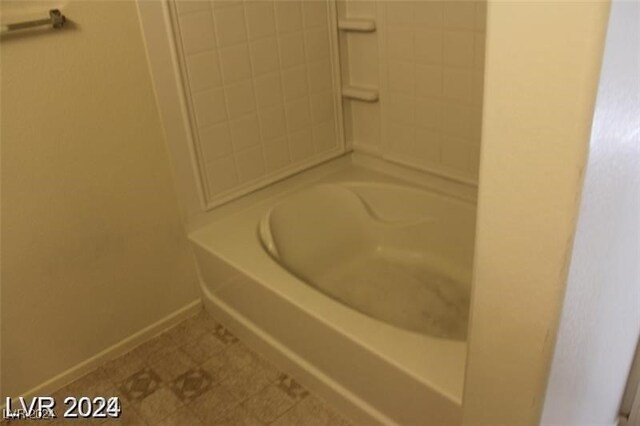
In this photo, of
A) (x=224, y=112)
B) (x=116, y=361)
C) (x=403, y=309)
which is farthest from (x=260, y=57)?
(x=116, y=361)

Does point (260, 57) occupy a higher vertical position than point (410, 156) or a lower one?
higher

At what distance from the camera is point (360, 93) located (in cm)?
203

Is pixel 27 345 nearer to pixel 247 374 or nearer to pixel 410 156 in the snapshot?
pixel 247 374

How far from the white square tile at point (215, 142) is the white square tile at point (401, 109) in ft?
2.05

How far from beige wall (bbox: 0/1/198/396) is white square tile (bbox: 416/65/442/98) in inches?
35.6

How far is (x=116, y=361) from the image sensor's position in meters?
1.79

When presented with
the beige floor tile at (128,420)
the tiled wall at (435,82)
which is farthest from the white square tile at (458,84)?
the beige floor tile at (128,420)

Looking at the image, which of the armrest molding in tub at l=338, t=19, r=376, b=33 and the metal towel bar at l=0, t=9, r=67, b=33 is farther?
the armrest molding in tub at l=338, t=19, r=376, b=33

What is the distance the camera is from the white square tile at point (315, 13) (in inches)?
73.6

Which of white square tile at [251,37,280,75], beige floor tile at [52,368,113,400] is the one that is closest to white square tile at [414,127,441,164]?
white square tile at [251,37,280,75]

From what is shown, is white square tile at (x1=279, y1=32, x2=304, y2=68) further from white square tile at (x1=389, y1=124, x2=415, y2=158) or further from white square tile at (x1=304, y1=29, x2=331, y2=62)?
white square tile at (x1=389, y1=124, x2=415, y2=158)

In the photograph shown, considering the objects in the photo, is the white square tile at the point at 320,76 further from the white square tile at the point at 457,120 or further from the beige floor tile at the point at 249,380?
the beige floor tile at the point at 249,380

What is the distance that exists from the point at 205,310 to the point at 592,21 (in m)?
1.73

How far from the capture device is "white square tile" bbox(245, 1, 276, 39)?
1.72 metres
